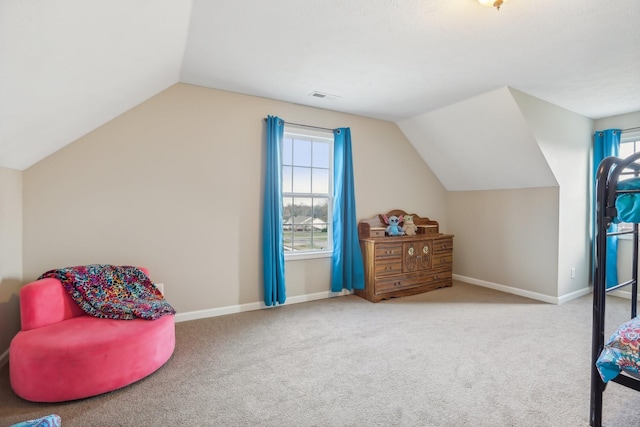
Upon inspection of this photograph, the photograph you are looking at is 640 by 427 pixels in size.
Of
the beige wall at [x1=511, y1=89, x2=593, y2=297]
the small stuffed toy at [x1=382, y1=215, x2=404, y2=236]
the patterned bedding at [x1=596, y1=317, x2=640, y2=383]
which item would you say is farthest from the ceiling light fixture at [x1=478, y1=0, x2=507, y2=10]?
the small stuffed toy at [x1=382, y1=215, x2=404, y2=236]

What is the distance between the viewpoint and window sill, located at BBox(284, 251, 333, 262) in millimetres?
3723

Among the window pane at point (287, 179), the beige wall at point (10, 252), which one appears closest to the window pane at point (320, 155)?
the window pane at point (287, 179)

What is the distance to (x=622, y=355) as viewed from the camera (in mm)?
1437

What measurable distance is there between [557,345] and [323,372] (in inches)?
78.6

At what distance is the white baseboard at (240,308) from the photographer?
3.14 meters

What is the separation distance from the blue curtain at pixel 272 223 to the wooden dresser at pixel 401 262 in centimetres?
111

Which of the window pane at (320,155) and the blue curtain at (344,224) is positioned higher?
the window pane at (320,155)

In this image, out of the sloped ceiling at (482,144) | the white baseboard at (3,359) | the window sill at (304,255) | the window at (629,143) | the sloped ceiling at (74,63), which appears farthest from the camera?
the window at (629,143)

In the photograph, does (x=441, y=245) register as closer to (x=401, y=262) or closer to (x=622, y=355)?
(x=401, y=262)

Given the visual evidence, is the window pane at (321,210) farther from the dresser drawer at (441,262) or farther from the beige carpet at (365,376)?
the dresser drawer at (441,262)

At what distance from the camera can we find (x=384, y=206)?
4.44 meters

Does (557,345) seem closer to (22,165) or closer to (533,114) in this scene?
(533,114)

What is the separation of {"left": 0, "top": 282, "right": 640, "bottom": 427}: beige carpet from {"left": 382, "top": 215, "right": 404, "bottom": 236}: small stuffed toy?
3.86ft

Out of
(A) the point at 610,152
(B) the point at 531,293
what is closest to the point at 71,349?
(B) the point at 531,293
